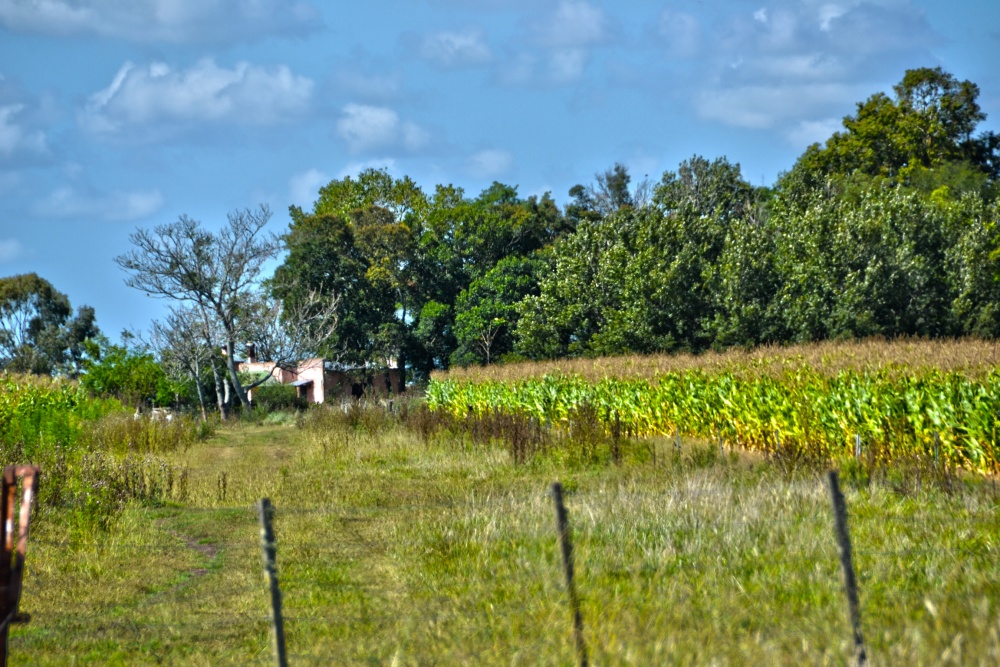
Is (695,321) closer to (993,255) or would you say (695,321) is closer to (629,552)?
(993,255)

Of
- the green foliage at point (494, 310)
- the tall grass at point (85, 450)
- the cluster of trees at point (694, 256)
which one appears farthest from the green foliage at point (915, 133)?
the tall grass at point (85, 450)

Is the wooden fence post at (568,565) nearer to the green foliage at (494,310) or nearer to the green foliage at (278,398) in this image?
the green foliage at (278,398)

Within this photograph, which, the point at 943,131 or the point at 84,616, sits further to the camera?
the point at 943,131

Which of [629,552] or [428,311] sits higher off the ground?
[428,311]

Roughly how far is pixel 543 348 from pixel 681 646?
4480 cm

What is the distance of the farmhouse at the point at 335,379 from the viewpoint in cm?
6094

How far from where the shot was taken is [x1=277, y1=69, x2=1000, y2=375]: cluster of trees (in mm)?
41531

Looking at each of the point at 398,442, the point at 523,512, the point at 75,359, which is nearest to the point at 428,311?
the point at 75,359

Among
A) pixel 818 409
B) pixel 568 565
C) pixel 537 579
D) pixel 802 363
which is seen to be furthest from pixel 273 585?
pixel 802 363

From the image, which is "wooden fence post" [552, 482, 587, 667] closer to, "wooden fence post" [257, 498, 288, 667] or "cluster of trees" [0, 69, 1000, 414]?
"wooden fence post" [257, 498, 288, 667]

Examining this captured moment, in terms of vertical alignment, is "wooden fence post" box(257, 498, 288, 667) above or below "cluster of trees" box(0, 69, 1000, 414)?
below

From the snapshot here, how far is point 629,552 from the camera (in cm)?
896

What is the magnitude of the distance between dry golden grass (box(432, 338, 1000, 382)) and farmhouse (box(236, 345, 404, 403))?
1008 inches

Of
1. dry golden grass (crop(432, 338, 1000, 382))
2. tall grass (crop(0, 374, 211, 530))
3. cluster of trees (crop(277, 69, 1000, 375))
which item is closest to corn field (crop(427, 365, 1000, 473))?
dry golden grass (crop(432, 338, 1000, 382))
